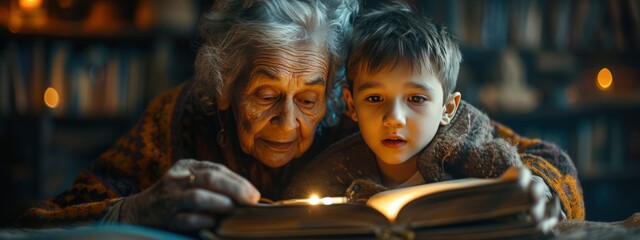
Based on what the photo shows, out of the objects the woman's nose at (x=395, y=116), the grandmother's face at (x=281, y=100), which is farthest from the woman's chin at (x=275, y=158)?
the woman's nose at (x=395, y=116)

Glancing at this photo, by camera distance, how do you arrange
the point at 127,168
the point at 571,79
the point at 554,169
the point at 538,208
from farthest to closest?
the point at 571,79 → the point at 127,168 → the point at 554,169 → the point at 538,208

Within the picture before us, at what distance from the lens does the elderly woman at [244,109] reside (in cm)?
159

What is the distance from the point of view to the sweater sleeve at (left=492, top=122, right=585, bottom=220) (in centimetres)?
148

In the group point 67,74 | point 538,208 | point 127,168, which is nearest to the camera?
point 538,208

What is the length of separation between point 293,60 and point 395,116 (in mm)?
315

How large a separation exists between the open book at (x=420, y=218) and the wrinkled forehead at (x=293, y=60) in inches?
22.1

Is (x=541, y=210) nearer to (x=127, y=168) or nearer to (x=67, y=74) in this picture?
(x=127, y=168)

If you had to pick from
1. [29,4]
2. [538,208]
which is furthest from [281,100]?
[29,4]

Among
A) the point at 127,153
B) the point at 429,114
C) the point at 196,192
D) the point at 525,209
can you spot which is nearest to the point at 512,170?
the point at 525,209

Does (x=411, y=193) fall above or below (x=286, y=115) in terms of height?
below

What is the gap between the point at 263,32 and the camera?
1.60m

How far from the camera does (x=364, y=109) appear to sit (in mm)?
1487

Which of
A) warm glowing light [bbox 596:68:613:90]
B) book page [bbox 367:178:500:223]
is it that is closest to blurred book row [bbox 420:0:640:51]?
warm glowing light [bbox 596:68:613:90]

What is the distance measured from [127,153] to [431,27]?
850 millimetres
